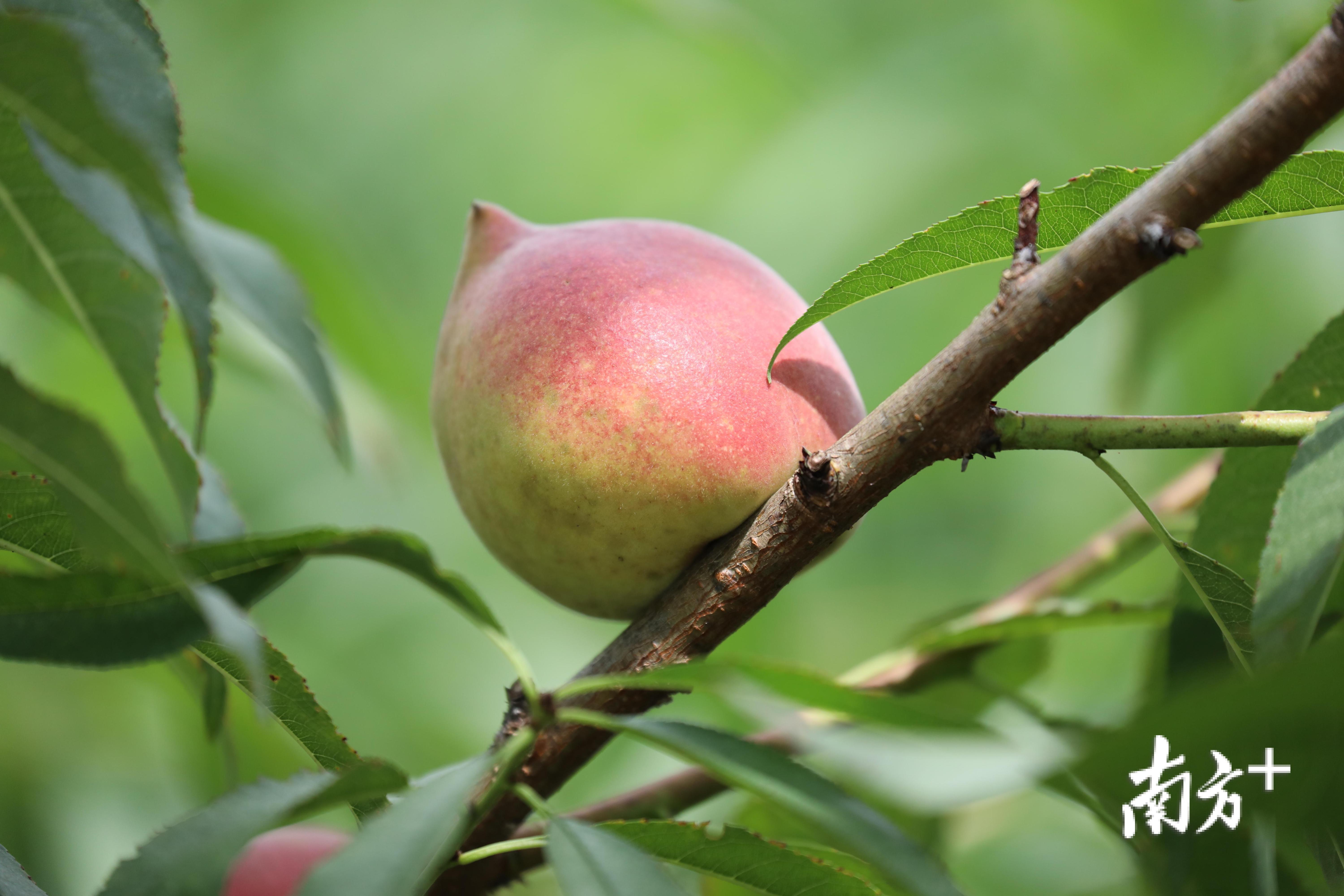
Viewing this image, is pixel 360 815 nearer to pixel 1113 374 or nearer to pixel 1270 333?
pixel 1113 374

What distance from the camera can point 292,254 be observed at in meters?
1.06

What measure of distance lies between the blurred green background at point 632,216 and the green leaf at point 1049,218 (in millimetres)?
314

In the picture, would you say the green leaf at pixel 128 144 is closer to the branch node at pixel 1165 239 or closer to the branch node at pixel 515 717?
the branch node at pixel 515 717

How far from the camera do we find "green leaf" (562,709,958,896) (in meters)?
0.36

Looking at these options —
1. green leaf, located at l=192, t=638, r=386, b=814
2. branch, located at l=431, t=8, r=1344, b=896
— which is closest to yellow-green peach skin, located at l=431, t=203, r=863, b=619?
branch, located at l=431, t=8, r=1344, b=896

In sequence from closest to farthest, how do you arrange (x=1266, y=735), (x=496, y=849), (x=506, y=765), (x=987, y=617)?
(x=1266, y=735)
(x=506, y=765)
(x=496, y=849)
(x=987, y=617)

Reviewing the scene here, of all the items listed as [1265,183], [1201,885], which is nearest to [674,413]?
[1265,183]

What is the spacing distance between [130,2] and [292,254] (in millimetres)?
625

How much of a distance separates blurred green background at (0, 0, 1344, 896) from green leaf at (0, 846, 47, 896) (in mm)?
406

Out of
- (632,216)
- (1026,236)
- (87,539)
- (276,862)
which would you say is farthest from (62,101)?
(632,216)

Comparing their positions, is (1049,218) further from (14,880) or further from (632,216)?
(632,216)

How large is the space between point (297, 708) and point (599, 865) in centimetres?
16

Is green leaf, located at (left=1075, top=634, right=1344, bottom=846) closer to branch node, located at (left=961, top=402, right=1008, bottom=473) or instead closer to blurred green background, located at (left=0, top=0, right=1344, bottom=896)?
branch node, located at (left=961, top=402, right=1008, bottom=473)

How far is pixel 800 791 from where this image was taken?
393 mm
